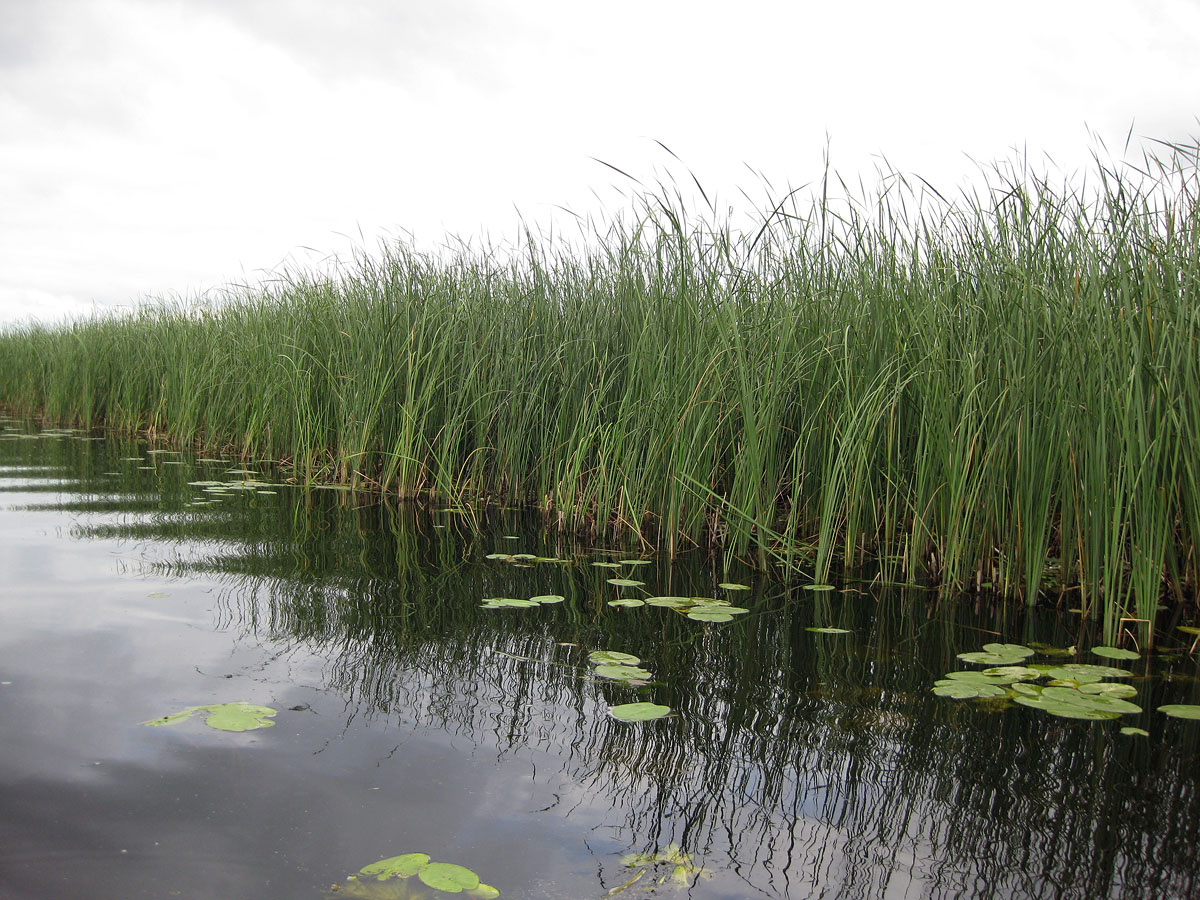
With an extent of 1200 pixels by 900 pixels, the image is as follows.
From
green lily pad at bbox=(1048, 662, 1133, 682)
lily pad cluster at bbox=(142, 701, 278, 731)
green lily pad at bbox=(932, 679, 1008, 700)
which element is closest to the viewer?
lily pad cluster at bbox=(142, 701, 278, 731)

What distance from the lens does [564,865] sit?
1429 millimetres

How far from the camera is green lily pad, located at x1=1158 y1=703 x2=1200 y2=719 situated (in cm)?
210

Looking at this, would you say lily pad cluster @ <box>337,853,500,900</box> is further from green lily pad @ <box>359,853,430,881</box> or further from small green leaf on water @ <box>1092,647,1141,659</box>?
small green leaf on water @ <box>1092,647,1141,659</box>

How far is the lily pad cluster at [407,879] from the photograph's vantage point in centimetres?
134

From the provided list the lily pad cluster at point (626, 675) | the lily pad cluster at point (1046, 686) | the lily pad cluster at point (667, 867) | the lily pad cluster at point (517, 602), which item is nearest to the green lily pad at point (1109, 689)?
the lily pad cluster at point (1046, 686)

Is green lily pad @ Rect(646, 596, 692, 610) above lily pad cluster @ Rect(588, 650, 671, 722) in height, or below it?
above

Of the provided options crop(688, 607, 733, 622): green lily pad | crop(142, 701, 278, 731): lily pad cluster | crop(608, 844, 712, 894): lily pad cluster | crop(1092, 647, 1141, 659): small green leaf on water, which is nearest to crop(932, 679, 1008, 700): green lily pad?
crop(1092, 647, 1141, 659): small green leaf on water

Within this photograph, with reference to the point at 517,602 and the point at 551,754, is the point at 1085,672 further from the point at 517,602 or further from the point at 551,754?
the point at 517,602

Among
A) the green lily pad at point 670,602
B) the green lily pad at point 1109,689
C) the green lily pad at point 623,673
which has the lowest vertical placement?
the green lily pad at point 623,673

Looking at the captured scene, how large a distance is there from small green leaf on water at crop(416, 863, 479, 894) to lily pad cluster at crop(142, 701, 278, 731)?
2.52ft

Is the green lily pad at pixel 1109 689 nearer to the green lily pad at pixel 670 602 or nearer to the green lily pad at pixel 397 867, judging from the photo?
the green lily pad at pixel 670 602

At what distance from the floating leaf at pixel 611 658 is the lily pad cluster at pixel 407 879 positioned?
1027 mm

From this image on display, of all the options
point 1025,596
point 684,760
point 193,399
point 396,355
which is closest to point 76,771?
point 684,760

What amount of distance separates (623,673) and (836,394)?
1845mm
